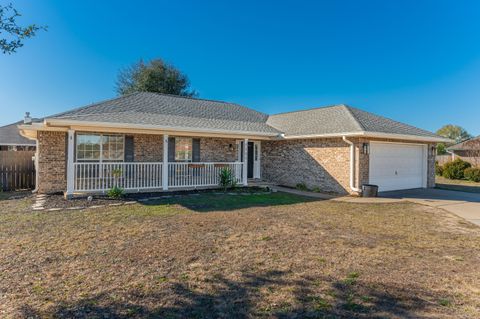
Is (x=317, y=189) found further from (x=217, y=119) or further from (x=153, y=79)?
(x=153, y=79)

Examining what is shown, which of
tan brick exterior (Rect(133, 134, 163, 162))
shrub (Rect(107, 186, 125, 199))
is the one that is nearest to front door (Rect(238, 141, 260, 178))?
tan brick exterior (Rect(133, 134, 163, 162))

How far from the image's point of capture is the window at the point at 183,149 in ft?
44.4

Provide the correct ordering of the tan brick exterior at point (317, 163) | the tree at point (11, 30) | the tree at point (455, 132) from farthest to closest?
1. the tree at point (455, 132)
2. the tan brick exterior at point (317, 163)
3. the tree at point (11, 30)

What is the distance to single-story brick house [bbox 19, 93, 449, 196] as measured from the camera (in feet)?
36.4

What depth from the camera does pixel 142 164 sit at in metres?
11.8

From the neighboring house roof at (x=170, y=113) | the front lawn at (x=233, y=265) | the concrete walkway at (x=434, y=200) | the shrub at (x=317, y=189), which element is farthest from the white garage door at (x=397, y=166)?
the front lawn at (x=233, y=265)

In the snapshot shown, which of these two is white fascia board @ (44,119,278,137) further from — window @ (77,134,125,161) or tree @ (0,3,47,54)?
tree @ (0,3,47,54)

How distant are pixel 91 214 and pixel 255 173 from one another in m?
10.1

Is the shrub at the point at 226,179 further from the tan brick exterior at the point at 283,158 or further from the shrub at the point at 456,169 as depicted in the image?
the shrub at the point at 456,169

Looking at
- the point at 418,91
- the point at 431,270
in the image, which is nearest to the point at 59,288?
the point at 431,270

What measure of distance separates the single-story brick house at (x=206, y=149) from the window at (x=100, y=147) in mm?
38

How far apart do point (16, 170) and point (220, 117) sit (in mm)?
10259

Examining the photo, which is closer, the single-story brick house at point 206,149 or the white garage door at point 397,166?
the single-story brick house at point 206,149

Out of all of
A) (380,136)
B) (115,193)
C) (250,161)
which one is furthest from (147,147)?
(380,136)
